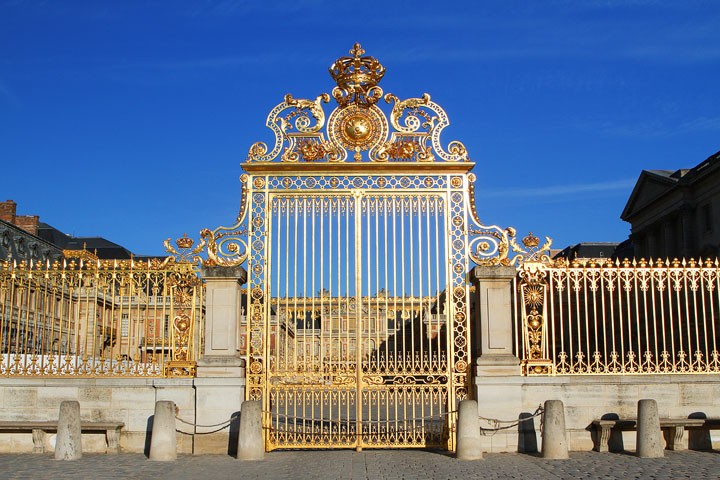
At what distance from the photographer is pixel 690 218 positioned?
44031 mm

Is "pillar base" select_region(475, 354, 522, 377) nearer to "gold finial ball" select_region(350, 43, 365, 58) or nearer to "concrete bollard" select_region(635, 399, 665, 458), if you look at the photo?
"concrete bollard" select_region(635, 399, 665, 458)

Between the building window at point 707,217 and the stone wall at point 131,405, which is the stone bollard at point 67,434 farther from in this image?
the building window at point 707,217

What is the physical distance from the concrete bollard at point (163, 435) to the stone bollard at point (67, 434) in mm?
1122

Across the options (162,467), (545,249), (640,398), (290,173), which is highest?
(290,173)

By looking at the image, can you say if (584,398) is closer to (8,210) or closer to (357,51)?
(357,51)

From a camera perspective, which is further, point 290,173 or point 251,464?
point 290,173

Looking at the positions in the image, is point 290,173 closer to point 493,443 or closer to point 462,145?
point 462,145

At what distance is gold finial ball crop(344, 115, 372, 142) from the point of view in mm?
13438

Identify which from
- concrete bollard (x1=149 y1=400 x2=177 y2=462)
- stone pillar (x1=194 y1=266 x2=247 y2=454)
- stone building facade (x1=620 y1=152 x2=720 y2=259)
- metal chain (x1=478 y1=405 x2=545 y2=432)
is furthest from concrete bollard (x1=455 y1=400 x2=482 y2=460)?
stone building facade (x1=620 y1=152 x2=720 y2=259)

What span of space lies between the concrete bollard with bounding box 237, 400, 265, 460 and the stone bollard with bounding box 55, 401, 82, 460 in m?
2.39

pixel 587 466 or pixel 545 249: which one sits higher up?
pixel 545 249

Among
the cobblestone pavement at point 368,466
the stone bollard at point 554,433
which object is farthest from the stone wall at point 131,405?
the stone bollard at point 554,433

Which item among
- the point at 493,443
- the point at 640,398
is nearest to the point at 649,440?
the point at 640,398

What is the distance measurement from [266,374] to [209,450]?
1.43 metres
